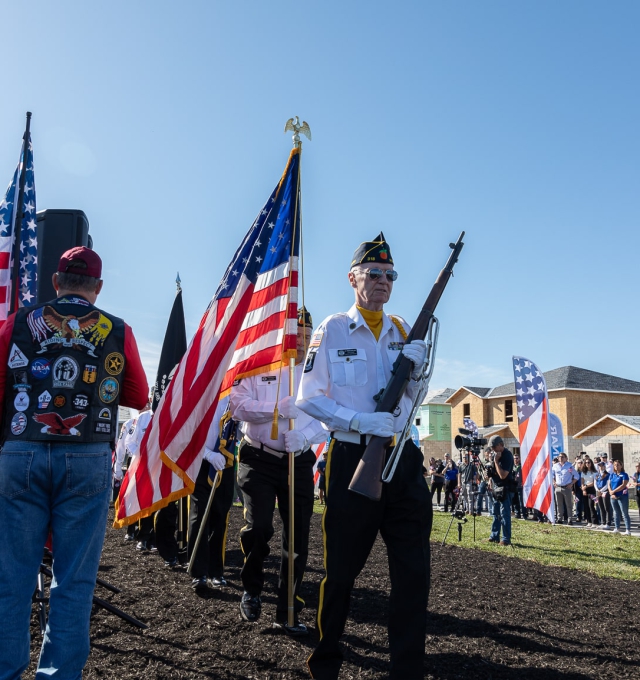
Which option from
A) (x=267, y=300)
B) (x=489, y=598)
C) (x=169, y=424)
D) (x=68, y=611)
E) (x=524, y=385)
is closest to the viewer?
(x=68, y=611)

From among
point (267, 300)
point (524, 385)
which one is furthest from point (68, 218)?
point (524, 385)

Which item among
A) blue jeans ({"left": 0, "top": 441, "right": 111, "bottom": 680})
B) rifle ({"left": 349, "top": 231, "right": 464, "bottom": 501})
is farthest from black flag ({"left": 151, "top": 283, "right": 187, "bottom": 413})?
blue jeans ({"left": 0, "top": 441, "right": 111, "bottom": 680})

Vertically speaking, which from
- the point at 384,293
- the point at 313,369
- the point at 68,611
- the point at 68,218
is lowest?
the point at 68,611

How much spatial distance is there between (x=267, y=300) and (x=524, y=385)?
10.3 metres

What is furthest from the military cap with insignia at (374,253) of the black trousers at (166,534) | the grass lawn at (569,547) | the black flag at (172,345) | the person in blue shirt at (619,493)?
the person in blue shirt at (619,493)

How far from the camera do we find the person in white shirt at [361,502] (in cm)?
337

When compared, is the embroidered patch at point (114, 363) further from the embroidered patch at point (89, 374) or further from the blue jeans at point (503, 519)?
the blue jeans at point (503, 519)

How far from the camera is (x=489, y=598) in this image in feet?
20.8

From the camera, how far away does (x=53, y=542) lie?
2.96 meters

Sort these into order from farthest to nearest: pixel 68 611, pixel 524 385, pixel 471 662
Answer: pixel 524 385, pixel 471 662, pixel 68 611

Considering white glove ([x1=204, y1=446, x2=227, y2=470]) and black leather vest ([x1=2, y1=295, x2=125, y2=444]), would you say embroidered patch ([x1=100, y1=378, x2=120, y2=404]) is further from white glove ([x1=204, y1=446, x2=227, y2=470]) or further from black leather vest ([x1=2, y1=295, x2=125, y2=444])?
white glove ([x1=204, y1=446, x2=227, y2=470])

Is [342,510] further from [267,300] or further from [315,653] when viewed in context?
[267,300]

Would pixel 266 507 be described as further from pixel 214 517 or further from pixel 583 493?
pixel 583 493

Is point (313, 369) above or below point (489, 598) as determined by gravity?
above
